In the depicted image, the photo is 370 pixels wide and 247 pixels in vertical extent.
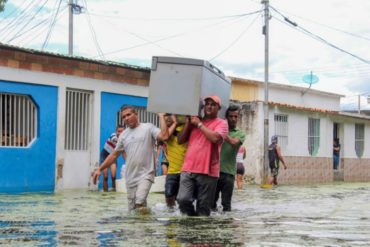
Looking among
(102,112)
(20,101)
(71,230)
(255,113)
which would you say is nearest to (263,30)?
(255,113)

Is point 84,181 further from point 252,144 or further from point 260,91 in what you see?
point 260,91

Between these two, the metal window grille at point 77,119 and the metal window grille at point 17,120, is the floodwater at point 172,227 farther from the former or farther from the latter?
the metal window grille at point 77,119

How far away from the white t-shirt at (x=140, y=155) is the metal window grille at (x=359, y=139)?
70.3 feet

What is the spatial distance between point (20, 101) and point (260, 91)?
1787 centimetres

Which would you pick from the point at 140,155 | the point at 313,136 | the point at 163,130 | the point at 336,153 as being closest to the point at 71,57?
the point at 140,155

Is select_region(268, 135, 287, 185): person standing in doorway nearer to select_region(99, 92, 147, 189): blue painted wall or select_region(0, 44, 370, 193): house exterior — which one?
select_region(0, 44, 370, 193): house exterior

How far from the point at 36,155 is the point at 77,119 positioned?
1702 millimetres

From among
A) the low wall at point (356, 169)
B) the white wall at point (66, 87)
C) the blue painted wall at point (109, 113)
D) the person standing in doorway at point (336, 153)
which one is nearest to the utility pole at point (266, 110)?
the white wall at point (66, 87)

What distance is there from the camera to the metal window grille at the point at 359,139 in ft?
94.3

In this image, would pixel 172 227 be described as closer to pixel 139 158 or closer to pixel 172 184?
pixel 139 158

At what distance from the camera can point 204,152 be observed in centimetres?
806

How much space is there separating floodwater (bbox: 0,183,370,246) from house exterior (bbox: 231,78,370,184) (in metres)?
11.0

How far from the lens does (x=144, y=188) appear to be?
28.4ft

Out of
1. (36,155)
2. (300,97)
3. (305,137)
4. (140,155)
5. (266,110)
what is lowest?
(36,155)
